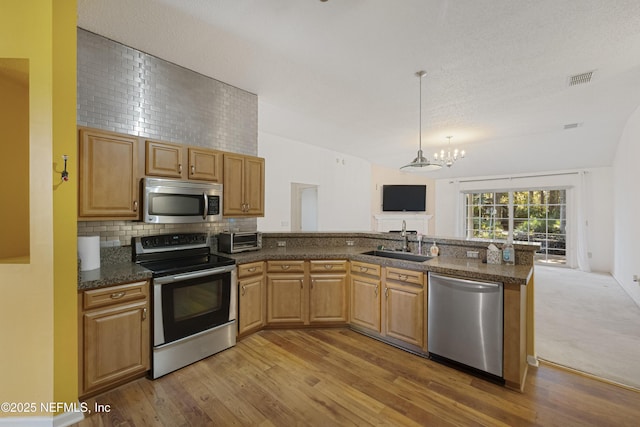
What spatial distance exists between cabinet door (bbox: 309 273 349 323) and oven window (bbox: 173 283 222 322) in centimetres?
106

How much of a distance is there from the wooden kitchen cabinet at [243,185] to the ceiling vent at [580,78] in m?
3.75

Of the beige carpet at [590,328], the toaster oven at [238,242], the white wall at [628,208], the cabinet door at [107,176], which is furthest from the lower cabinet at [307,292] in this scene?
the white wall at [628,208]

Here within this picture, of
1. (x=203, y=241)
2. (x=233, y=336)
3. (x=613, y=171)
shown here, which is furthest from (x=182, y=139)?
(x=613, y=171)

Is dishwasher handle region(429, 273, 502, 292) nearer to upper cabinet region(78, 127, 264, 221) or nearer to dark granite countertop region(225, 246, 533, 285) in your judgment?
dark granite countertop region(225, 246, 533, 285)

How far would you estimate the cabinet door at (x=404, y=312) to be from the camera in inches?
102

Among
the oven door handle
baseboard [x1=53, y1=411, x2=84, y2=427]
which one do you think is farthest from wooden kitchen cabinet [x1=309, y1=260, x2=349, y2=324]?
baseboard [x1=53, y1=411, x2=84, y2=427]

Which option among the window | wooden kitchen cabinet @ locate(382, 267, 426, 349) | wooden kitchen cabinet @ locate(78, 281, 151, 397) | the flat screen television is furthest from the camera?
the flat screen television

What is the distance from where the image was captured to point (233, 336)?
275 centimetres

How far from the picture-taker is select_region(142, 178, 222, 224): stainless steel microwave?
248 cm

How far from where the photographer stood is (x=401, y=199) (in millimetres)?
8336

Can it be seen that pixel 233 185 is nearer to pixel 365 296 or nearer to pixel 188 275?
pixel 188 275

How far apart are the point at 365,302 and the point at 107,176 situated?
2.77m

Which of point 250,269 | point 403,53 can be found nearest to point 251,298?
point 250,269

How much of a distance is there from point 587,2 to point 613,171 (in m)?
Result: 6.37
